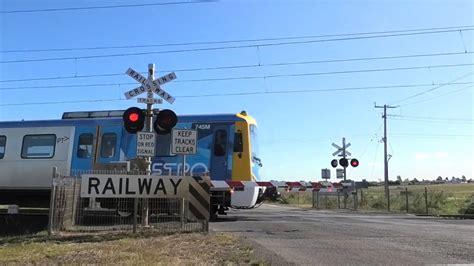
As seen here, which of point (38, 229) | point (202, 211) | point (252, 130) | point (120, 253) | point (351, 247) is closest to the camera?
point (120, 253)

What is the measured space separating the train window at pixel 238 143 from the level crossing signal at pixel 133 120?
4.92 m

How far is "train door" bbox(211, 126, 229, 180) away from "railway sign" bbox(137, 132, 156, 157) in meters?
4.56

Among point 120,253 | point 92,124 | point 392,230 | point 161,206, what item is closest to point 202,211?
point 161,206

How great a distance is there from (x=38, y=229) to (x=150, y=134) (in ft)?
13.4

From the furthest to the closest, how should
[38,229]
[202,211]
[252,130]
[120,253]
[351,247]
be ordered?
[252,130] < [38,229] < [202,211] < [351,247] < [120,253]

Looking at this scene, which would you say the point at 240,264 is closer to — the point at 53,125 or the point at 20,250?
the point at 20,250

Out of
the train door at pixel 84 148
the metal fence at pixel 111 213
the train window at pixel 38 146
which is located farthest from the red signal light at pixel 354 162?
the metal fence at pixel 111 213

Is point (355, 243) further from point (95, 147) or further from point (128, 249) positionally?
point (95, 147)

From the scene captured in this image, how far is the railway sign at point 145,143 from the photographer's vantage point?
1311 centimetres

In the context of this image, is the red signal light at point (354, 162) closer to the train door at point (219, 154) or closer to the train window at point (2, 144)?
the train door at point (219, 154)

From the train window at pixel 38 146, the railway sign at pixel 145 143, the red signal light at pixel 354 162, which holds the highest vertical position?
the red signal light at pixel 354 162

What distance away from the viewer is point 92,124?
19.0 metres

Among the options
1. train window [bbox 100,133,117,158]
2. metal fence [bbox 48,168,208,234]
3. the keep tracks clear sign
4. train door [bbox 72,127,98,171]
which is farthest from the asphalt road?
train door [bbox 72,127,98,171]

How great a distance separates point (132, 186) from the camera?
41.7ft
